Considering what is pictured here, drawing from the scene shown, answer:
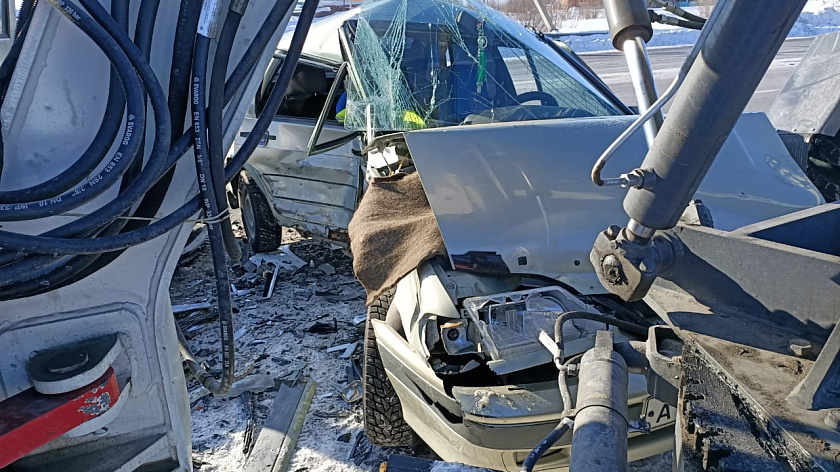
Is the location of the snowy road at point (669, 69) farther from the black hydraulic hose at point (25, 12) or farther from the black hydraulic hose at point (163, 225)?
the black hydraulic hose at point (25, 12)

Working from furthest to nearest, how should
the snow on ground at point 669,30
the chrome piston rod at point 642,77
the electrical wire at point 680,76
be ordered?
the snow on ground at point 669,30, the chrome piston rod at point 642,77, the electrical wire at point 680,76

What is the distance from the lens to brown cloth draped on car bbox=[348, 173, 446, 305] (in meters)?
2.88

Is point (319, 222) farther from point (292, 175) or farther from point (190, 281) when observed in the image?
point (190, 281)

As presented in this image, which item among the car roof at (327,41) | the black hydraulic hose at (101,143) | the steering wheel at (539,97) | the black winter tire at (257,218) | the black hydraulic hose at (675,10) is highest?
the car roof at (327,41)

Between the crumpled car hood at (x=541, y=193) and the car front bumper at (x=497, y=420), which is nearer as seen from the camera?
the car front bumper at (x=497, y=420)

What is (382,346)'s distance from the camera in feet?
9.55

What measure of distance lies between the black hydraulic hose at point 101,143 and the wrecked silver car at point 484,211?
1.29 m

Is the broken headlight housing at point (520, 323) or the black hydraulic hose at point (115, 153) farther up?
the black hydraulic hose at point (115, 153)

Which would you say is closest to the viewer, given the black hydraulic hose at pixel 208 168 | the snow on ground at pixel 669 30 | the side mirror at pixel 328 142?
the black hydraulic hose at pixel 208 168

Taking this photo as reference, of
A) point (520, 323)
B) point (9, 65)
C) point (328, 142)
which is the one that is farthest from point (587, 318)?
point (328, 142)

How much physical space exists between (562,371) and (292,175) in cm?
363

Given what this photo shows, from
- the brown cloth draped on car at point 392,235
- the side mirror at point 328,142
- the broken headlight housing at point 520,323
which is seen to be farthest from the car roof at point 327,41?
the broken headlight housing at point 520,323

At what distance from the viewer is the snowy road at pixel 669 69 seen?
471 inches

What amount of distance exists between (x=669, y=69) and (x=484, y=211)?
14176 millimetres
